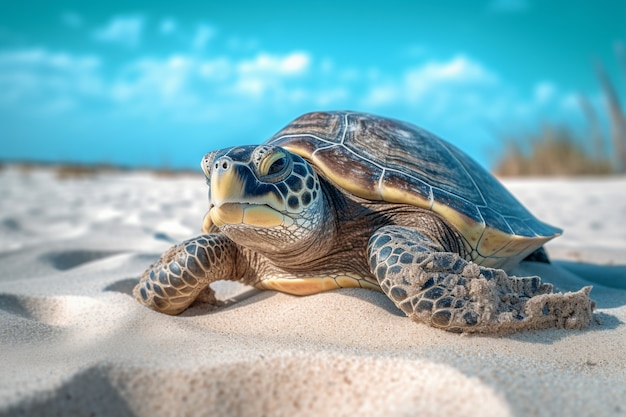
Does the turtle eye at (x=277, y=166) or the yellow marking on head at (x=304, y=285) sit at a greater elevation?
the turtle eye at (x=277, y=166)

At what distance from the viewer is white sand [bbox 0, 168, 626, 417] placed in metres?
1.18

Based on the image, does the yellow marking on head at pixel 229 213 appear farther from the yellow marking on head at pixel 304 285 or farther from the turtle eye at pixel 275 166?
the yellow marking on head at pixel 304 285

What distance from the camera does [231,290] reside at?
2.69 m

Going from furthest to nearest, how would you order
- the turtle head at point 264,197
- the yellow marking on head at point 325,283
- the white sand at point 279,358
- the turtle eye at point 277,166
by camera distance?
the yellow marking on head at point 325,283 → the turtle eye at point 277,166 → the turtle head at point 264,197 → the white sand at point 279,358

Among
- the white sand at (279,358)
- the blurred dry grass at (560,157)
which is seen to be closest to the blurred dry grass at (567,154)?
the blurred dry grass at (560,157)

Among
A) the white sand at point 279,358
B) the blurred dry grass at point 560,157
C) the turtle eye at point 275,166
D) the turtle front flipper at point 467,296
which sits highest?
the blurred dry grass at point 560,157

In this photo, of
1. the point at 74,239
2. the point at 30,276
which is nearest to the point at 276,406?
the point at 30,276

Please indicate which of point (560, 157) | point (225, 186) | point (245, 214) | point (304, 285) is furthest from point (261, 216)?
point (560, 157)

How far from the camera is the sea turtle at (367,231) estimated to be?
1779 millimetres

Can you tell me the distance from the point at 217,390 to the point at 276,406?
16cm

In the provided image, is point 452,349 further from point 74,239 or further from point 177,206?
point 177,206

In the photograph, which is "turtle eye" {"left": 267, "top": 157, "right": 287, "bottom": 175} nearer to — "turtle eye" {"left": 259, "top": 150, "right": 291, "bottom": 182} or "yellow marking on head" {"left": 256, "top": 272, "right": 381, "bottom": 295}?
"turtle eye" {"left": 259, "top": 150, "right": 291, "bottom": 182}

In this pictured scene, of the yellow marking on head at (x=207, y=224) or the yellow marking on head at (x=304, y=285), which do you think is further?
the yellow marking on head at (x=207, y=224)

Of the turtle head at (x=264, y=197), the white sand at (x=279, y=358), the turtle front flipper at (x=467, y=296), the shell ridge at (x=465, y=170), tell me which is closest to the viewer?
the white sand at (x=279, y=358)
